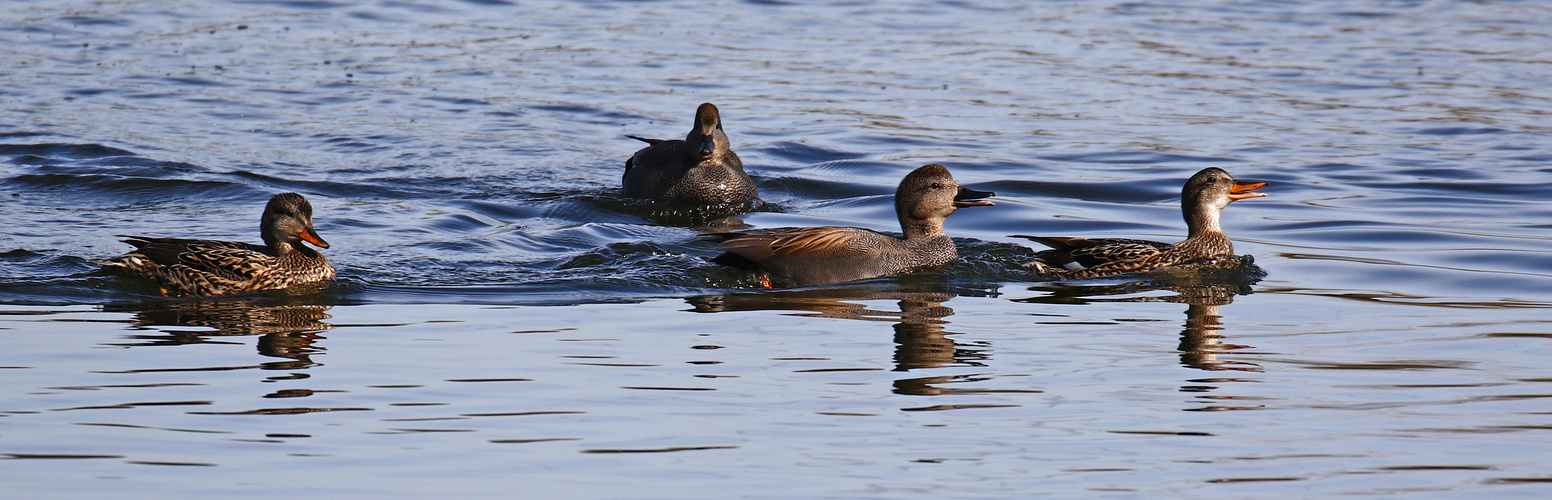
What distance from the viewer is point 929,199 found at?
10844 millimetres

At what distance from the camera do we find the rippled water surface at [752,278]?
5.99 meters

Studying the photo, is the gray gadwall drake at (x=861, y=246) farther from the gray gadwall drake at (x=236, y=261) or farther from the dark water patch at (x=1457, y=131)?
the dark water patch at (x=1457, y=131)

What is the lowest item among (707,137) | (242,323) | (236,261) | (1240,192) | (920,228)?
(242,323)

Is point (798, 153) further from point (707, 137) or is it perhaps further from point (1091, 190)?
Answer: point (1091, 190)

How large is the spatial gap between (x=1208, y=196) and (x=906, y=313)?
304 centimetres

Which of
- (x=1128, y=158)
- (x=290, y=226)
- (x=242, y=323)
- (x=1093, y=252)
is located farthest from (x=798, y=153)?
(x=242, y=323)

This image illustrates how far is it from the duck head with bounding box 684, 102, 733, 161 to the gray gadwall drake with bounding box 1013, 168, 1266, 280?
348 cm

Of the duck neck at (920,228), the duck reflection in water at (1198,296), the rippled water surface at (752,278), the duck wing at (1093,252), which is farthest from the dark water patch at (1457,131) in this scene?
the duck neck at (920,228)

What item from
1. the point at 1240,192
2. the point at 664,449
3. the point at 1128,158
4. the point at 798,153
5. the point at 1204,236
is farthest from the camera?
the point at 798,153

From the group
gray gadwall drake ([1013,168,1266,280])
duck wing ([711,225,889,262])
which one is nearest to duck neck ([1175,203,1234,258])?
gray gadwall drake ([1013,168,1266,280])

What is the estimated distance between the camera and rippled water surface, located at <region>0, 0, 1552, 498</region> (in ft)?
19.7

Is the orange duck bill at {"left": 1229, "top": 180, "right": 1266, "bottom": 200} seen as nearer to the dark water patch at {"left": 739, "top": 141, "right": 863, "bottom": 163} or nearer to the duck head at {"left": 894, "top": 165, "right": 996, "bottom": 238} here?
the duck head at {"left": 894, "top": 165, "right": 996, "bottom": 238}

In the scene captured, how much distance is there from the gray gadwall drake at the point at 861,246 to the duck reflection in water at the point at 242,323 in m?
2.59

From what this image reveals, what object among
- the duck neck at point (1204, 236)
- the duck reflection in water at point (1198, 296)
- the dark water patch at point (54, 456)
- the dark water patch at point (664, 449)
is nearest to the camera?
the dark water patch at point (54, 456)
